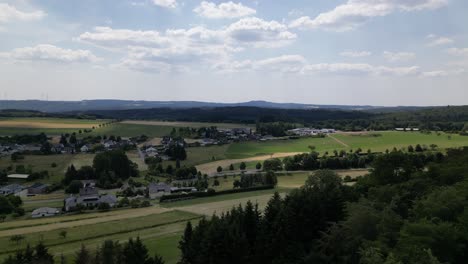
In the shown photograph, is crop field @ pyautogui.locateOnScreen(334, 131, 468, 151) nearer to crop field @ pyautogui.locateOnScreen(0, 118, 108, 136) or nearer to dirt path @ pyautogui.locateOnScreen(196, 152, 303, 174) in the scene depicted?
dirt path @ pyautogui.locateOnScreen(196, 152, 303, 174)

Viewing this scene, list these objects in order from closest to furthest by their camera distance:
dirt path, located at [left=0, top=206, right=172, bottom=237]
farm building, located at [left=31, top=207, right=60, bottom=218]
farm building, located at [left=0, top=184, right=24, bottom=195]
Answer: dirt path, located at [left=0, top=206, right=172, bottom=237], farm building, located at [left=31, top=207, right=60, bottom=218], farm building, located at [left=0, top=184, right=24, bottom=195]

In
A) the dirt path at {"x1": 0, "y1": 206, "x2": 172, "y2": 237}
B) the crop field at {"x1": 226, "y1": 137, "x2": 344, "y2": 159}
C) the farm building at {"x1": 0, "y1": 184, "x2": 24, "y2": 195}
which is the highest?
the crop field at {"x1": 226, "y1": 137, "x2": 344, "y2": 159}

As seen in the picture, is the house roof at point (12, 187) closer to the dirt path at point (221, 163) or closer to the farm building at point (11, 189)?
the farm building at point (11, 189)

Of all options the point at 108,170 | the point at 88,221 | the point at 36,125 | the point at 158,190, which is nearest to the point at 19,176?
the point at 108,170

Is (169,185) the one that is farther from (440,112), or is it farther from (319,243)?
(440,112)

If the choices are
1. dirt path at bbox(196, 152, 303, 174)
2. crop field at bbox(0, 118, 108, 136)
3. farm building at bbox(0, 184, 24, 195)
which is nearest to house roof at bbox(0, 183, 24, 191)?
farm building at bbox(0, 184, 24, 195)

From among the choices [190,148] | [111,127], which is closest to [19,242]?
[190,148]
